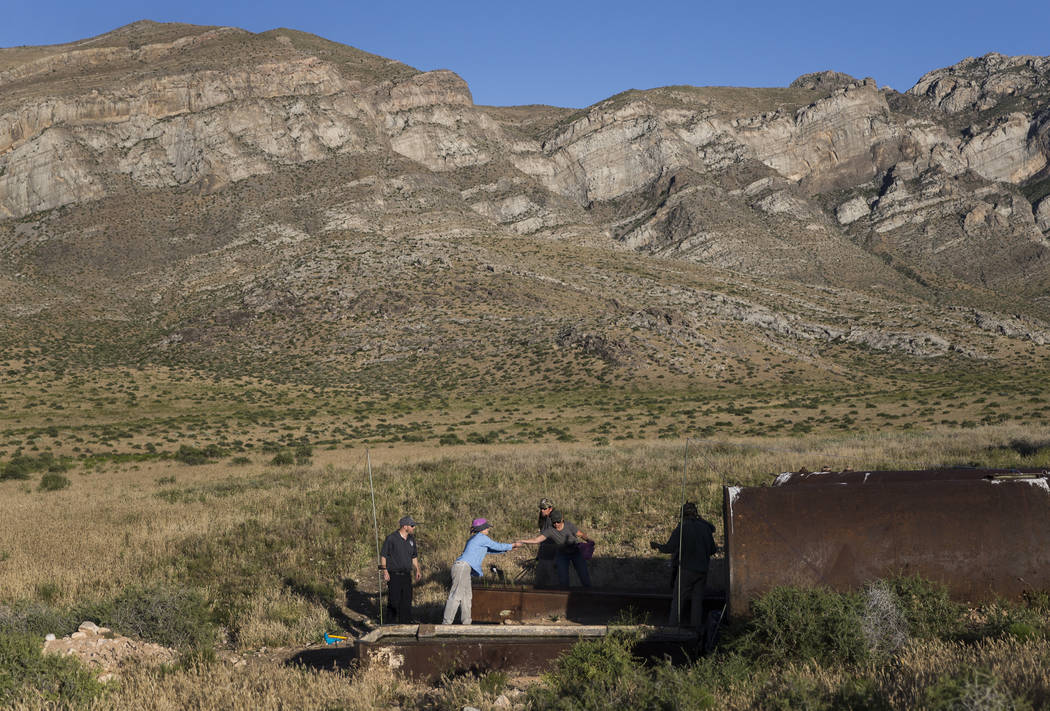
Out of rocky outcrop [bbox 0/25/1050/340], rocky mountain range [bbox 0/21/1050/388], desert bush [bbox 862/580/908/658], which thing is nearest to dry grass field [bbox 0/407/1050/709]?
desert bush [bbox 862/580/908/658]

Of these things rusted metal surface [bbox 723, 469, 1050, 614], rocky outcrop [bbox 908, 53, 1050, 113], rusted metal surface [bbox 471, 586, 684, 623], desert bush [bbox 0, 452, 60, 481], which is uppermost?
rocky outcrop [bbox 908, 53, 1050, 113]

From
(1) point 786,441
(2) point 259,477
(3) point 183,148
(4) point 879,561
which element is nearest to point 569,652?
(4) point 879,561

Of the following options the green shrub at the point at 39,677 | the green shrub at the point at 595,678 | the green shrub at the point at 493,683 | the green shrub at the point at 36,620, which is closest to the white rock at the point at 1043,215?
the green shrub at the point at 595,678

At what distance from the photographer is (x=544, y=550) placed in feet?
39.5

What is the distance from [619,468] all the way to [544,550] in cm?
987

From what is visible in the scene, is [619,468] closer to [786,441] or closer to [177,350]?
[786,441]

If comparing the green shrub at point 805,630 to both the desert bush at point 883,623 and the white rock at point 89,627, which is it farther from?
the white rock at point 89,627

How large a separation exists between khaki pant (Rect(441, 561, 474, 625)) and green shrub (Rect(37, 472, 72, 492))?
2123 centimetres

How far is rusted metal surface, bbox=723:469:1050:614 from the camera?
26.9 ft

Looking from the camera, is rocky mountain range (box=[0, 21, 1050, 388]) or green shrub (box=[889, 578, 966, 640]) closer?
green shrub (box=[889, 578, 966, 640])

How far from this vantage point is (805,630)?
7645 mm

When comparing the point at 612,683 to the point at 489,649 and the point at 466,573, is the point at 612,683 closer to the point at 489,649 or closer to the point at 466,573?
the point at 489,649

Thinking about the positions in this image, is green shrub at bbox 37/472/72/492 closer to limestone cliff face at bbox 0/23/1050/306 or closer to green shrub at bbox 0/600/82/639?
green shrub at bbox 0/600/82/639

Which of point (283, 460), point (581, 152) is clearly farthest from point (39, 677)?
point (581, 152)
